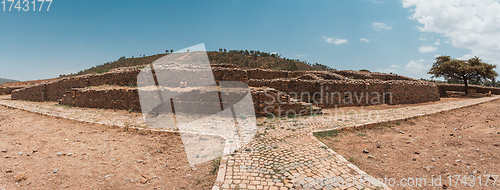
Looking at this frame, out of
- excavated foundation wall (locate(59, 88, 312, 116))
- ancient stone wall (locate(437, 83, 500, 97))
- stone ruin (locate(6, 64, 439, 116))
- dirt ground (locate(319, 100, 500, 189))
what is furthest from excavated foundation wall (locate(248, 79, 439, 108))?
ancient stone wall (locate(437, 83, 500, 97))

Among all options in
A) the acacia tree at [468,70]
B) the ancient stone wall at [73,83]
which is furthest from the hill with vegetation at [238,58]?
the ancient stone wall at [73,83]

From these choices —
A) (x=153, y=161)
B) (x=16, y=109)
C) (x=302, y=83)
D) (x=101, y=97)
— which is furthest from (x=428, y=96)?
(x=16, y=109)

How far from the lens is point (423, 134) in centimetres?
658

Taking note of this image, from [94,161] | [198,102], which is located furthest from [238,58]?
[94,161]

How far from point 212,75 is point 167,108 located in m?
4.24

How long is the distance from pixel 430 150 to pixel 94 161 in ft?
26.3

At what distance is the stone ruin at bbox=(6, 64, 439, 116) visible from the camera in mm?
10031

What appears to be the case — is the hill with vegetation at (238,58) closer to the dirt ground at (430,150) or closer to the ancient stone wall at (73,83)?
the ancient stone wall at (73,83)

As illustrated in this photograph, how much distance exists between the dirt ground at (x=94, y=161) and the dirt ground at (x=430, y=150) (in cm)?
360

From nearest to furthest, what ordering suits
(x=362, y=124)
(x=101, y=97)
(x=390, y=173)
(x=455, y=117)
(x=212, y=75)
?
1. (x=390, y=173)
2. (x=362, y=124)
3. (x=455, y=117)
4. (x=101, y=97)
5. (x=212, y=75)

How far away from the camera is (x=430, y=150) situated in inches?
207

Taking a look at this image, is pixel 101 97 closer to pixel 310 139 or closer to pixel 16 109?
pixel 16 109

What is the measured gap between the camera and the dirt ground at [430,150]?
13.0 feet

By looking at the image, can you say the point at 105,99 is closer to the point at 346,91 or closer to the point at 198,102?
the point at 198,102
